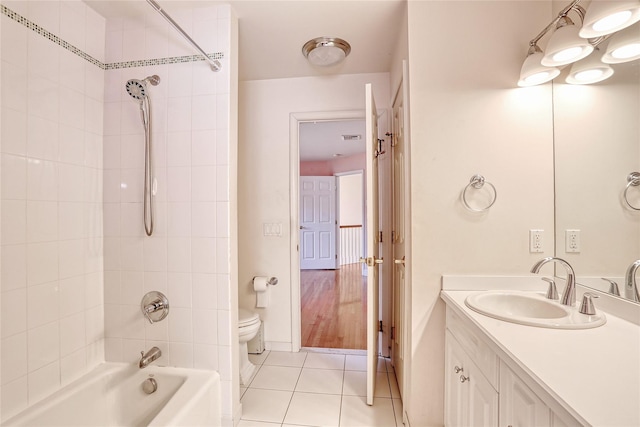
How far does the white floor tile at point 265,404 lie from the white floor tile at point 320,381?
14 cm

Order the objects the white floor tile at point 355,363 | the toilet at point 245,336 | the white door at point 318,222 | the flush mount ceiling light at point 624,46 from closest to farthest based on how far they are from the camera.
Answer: the flush mount ceiling light at point 624,46 → the toilet at point 245,336 → the white floor tile at point 355,363 → the white door at point 318,222

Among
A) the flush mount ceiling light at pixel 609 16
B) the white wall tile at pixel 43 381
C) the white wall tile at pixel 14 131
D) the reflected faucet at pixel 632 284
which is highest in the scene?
the flush mount ceiling light at pixel 609 16

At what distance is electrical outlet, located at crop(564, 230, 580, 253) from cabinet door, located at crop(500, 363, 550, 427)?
0.86 meters

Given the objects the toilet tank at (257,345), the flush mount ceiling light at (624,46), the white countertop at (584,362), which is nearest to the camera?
the white countertop at (584,362)

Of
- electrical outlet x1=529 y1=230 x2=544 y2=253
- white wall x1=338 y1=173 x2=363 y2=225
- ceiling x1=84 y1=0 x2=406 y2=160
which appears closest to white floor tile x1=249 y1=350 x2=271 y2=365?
electrical outlet x1=529 y1=230 x2=544 y2=253

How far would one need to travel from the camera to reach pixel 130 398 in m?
1.55

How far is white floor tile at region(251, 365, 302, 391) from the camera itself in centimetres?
200

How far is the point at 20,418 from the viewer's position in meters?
1.20

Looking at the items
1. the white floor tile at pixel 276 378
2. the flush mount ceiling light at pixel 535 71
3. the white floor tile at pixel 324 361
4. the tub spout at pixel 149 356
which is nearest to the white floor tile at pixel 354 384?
the white floor tile at pixel 324 361

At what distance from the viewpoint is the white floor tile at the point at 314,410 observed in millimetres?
1650

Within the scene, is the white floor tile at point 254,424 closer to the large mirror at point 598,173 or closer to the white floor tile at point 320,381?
the white floor tile at point 320,381

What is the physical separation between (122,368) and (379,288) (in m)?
1.91

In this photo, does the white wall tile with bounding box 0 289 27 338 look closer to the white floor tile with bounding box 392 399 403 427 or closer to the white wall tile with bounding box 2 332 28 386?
the white wall tile with bounding box 2 332 28 386

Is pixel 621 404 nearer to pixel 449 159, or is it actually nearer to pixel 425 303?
pixel 425 303
